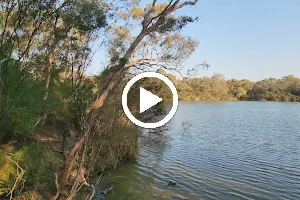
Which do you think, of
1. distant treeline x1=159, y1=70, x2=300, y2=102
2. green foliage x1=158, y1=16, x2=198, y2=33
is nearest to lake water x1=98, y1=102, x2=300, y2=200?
green foliage x1=158, y1=16, x2=198, y2=33

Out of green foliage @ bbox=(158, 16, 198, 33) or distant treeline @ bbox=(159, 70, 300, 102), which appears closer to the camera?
green foliage @ bbox=(158, 16, 198, 33)

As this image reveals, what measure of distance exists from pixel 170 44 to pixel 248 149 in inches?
335

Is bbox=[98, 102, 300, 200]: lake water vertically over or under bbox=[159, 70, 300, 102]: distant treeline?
under

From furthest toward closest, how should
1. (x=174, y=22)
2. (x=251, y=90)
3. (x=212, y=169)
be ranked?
(x=251, y=90), (x=212, y=169), (x=174, y=22)

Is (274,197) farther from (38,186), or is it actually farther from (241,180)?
(38,186)

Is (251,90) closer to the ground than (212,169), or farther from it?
farther from it

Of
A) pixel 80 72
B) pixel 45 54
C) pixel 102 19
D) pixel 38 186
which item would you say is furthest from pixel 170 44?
pixel 38 186

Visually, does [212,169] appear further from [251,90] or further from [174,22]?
[251,90]

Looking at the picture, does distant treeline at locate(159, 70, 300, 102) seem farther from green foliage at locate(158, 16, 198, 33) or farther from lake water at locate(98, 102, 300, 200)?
green foliage at locate(158, 16, 198, 33)

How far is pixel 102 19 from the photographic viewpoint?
878 cm

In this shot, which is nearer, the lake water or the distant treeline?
the lake water

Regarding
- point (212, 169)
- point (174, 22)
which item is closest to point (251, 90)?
point (212, 169)

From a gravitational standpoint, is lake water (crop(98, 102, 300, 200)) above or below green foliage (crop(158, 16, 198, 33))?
below

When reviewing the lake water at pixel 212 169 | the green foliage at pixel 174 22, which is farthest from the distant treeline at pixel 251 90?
the green foliage at pixel 174 22
